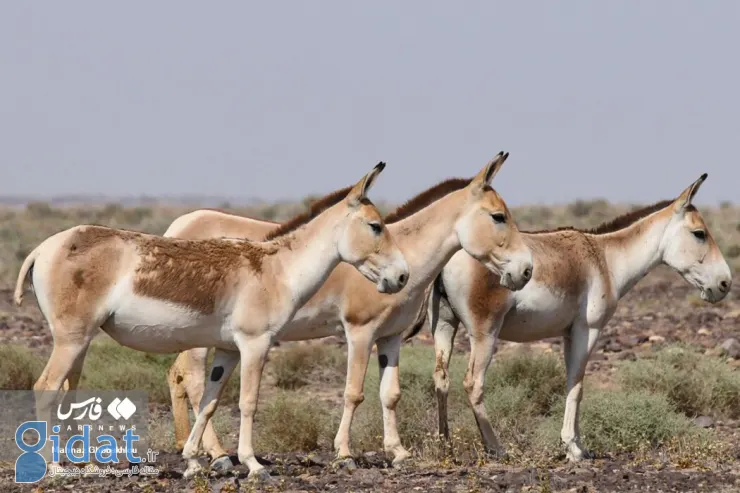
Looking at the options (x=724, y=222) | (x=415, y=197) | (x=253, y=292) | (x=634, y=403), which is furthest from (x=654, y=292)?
(x=724, y=222)

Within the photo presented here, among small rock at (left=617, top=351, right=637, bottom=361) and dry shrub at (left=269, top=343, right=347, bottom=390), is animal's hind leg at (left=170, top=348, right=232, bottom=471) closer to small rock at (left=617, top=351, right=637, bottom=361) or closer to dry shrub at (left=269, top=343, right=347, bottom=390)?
dry shrub at (left=269, top=343, right=347, bottom=390)

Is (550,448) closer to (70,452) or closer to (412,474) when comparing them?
(412,474)

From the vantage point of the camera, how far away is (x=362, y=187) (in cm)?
1003

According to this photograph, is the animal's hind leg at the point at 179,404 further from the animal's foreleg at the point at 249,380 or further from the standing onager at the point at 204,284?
the animal's foreleg at the point at 249,380

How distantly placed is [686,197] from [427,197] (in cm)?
270

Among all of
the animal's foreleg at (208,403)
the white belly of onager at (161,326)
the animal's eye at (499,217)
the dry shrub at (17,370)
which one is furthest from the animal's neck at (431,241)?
the dry shrub at (17,370)

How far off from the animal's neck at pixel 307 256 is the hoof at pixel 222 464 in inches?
56.9

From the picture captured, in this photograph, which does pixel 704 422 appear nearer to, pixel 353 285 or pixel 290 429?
pixel 290 429

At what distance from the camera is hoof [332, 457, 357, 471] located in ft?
32.8

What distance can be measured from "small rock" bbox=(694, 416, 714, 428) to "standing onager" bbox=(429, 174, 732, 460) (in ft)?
7.45

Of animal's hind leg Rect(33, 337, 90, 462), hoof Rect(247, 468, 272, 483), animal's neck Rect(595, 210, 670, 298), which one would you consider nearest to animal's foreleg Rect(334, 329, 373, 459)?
hoof Rect(247, 468, 272, 483)

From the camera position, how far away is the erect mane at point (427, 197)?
10922 millimetres

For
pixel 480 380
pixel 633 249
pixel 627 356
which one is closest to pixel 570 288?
pixel 633 249

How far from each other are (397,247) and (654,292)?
18719 millimetres
